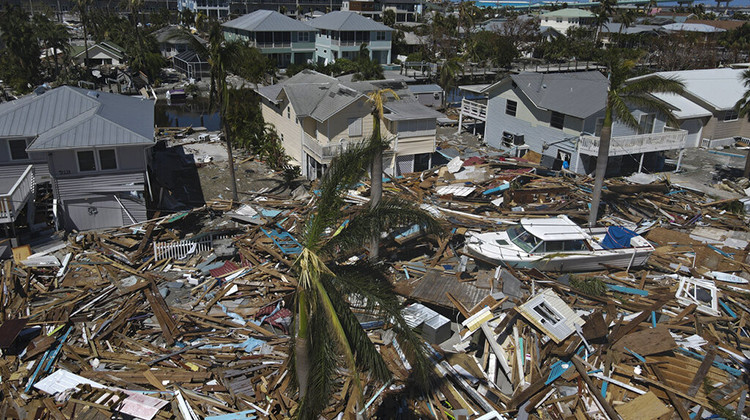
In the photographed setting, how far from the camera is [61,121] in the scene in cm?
2552

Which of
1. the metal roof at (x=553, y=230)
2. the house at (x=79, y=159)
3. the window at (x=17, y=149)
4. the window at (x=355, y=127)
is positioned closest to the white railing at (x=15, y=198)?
the house at (x=79, y=159)

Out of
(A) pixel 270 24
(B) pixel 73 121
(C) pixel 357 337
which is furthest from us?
(A) pixel 270 24

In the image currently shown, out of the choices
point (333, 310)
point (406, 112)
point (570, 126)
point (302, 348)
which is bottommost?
point (570, 126)

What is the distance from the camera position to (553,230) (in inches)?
787

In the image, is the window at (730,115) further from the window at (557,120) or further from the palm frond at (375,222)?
the palm frond at (375,222)

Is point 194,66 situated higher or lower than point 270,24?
lower

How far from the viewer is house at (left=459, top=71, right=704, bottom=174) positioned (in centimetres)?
3288

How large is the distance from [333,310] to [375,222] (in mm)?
3021

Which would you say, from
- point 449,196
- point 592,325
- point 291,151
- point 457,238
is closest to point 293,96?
point 291,151

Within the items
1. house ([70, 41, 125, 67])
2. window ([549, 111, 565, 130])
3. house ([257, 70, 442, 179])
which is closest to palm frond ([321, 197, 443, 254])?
house ([257, 70, 442, 179])

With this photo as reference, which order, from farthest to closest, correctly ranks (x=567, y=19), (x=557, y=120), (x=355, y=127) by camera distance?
1. (x=567, y=19)
2. (x=557, y=120)
3. (x=355, y=127)

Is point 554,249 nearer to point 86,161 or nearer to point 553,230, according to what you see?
point 553,230

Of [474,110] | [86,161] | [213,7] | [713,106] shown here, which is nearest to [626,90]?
[474,110]

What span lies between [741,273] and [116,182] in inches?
1004
